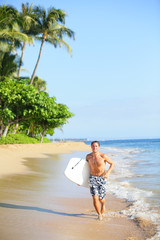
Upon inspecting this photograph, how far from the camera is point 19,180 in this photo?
6.92 meters

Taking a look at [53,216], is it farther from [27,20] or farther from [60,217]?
[27,20]

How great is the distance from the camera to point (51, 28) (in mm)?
26469

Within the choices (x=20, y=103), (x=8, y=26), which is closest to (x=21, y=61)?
(x=8, y=26)

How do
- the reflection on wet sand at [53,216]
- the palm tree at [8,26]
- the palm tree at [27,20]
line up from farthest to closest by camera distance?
the palm tree at [27,20]
the palm tree at [8,26]
the reflection on wet sand at [53,216]

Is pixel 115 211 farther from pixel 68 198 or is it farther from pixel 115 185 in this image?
pixel 115 185

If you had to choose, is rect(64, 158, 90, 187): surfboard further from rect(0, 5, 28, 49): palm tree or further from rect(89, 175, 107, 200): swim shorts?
rect(0, 5, 28, 49): palm tree

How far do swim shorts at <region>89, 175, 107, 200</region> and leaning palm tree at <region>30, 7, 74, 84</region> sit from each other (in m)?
23.1

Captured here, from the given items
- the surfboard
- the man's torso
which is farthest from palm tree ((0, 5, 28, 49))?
the man's torso

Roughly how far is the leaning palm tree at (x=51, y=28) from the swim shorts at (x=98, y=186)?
2306 centimetres

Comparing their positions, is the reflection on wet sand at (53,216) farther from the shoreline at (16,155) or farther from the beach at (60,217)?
the shoreline at (16,155)

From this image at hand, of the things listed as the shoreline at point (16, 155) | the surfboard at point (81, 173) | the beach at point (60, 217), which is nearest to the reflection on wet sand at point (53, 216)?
the beach at point (60, 217)

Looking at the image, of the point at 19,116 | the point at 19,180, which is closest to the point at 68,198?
the point at 19,180

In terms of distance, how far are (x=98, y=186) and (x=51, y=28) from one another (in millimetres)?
24980

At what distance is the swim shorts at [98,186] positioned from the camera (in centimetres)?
409
